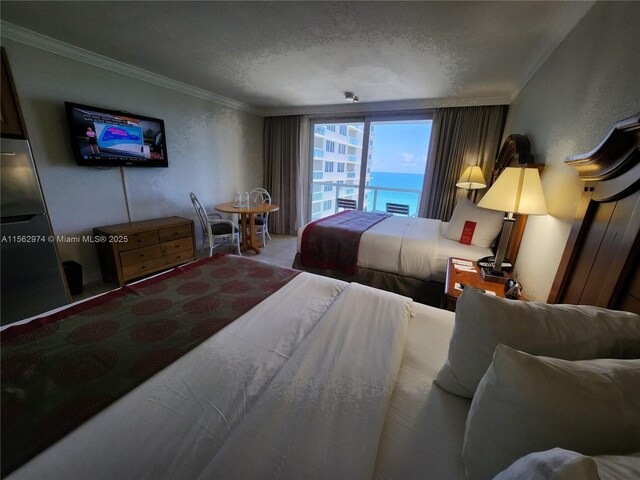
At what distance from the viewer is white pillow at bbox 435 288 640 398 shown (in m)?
0.67

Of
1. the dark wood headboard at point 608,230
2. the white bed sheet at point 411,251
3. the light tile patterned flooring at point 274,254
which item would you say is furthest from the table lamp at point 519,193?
the light tile patterned flooring at point 274,254

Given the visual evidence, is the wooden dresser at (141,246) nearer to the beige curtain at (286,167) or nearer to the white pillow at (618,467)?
the beige curtain at (286,167)

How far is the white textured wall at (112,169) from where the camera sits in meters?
2.30

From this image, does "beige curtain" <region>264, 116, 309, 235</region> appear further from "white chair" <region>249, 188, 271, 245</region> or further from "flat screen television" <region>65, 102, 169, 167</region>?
"flat screen television" <region>65, 102, 169, 167</region>

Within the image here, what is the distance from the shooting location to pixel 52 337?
99cm

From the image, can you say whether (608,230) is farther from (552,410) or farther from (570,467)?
(570,467)

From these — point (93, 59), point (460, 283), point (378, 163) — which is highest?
point (93, 59)

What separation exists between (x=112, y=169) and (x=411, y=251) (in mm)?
3411

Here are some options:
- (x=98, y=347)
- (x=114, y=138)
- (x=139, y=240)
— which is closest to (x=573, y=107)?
(x=98, y=347)

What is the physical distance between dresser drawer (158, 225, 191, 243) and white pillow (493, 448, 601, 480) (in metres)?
3.40

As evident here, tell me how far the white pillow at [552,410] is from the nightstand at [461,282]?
930 millimetres

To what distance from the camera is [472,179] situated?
329cm

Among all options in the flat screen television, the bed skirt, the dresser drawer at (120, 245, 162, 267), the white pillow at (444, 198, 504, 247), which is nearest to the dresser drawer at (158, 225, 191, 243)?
the dresser drawer at (120, 245, 162, 267)

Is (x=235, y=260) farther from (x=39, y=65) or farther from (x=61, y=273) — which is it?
(x=39, y=65)
